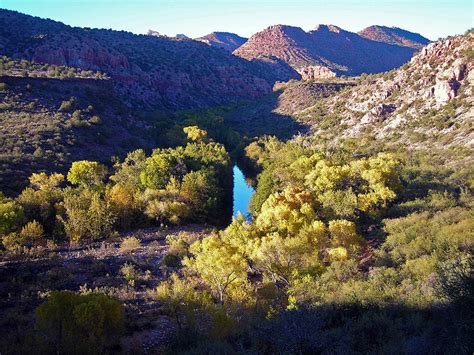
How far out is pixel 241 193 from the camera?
205 feet

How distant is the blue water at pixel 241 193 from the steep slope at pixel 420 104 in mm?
16327

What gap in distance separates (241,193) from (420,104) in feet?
96.4

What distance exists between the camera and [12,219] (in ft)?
103

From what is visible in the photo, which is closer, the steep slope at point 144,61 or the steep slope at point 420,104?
the steep slope at point 420,104

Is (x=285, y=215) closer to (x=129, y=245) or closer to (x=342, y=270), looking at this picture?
(x=342, y=270)

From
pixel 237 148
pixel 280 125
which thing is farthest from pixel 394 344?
pixel 280 125

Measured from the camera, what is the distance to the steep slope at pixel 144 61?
93875 millimetres

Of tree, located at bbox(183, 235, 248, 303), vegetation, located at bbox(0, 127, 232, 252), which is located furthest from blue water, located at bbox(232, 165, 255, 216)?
tree, located at bbox(183, 235, 248, 303)

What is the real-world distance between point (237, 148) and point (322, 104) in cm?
2213

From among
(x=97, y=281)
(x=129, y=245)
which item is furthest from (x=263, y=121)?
(x=97, y=281)

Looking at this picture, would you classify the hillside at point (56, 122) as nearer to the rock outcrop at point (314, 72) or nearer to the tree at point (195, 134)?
the tree at point (195, 134)

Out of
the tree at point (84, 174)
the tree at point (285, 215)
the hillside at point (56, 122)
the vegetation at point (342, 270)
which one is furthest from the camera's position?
the hillside at point (56, 122)

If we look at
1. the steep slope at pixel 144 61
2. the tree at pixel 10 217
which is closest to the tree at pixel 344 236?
the tree at pixel 10 217

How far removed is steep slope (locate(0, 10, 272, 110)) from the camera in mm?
93875
